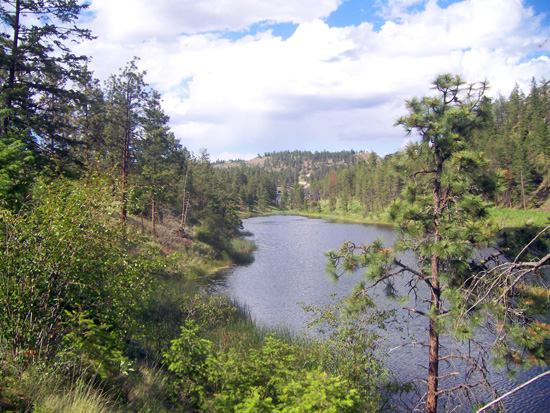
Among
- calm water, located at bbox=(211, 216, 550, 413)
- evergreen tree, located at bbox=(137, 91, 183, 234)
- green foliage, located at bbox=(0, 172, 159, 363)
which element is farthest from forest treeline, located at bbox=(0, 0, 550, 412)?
evergreen tree, located at bbox=(137, 91, 183, 234)

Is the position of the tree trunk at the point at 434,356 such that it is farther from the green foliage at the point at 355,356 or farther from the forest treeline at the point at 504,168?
the forest treeline at the point at 504,168

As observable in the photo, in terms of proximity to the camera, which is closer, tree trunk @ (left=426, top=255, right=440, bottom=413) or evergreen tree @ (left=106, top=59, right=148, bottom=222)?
tree trunk @ (left=426, top=255, right=440, bottom=413)

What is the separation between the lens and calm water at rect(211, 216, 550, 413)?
13383 millimetres

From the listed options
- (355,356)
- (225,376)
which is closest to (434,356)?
(355,356)

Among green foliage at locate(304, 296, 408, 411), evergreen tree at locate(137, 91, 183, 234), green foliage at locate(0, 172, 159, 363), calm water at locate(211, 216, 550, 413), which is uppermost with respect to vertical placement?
evergreen tree at locate(137, 91, 183, 234)

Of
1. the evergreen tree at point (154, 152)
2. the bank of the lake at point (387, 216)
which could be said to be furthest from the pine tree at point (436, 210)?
the evergreen tree at point (154, 152)

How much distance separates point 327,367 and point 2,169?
8825 millimetres

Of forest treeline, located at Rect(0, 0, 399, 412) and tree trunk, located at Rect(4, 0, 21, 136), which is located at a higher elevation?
tree trunk, located at Rect(4, 0, 21, 136)

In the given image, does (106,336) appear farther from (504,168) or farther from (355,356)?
(504,168)

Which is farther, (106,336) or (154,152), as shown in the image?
(154,152)

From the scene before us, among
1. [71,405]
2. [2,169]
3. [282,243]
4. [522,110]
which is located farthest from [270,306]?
[522,110]

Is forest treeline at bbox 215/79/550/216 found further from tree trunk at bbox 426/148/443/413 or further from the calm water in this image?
the calm water

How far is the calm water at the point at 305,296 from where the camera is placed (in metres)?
13.4

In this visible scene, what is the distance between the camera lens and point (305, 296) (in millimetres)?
23469
